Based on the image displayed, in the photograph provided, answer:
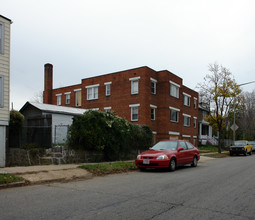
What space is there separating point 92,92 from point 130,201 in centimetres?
2855

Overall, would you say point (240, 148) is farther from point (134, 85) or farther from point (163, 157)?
point (163, 157)

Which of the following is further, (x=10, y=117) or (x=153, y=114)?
(x=153, y=114)

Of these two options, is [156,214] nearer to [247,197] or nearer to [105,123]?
[247,197]

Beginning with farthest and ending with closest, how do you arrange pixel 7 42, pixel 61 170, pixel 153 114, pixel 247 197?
pixel 153 114, pixel 7 42, pixel 61 170, pixel 247 197

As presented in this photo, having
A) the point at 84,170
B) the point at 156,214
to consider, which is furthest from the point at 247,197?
the point at 84,170

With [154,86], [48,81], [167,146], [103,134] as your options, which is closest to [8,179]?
[103,134]

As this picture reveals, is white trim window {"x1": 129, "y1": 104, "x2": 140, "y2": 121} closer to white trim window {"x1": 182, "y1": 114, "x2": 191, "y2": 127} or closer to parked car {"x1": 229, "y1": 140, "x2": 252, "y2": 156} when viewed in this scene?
white trim window {"x1": 182, "y1": 114, "x2": 191, "y2": 127}

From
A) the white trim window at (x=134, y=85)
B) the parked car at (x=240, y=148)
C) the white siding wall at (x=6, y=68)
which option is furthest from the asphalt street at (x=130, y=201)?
the white trim window at (x=134, y=85)

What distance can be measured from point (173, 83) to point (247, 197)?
25.8m

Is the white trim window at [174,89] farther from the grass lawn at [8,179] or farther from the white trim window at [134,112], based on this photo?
the grass lawn at [8,179]

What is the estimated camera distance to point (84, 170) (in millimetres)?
11531

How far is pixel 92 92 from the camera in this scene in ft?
112

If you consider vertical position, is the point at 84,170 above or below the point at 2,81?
below

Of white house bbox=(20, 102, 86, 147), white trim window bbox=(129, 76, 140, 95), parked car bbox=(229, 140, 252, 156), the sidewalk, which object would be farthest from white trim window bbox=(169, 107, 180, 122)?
the sidewalk
